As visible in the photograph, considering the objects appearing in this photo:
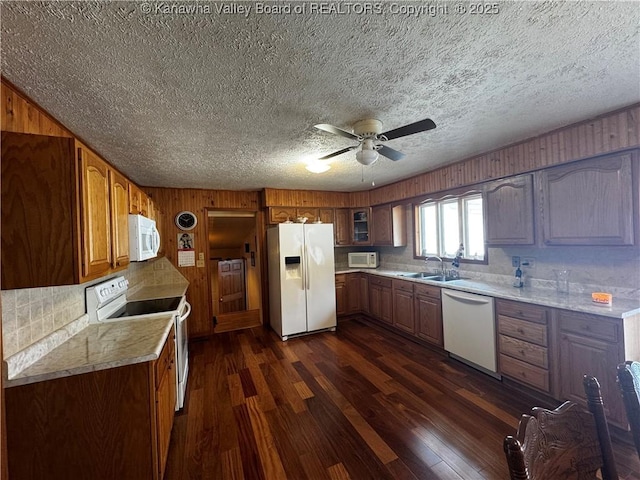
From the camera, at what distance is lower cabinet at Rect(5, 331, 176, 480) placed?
49.3 inches

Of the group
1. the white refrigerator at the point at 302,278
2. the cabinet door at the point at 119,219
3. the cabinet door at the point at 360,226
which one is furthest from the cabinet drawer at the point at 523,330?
the cabinet door at the point at 119,219

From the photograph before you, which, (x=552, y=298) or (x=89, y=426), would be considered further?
(x=552, y=298)

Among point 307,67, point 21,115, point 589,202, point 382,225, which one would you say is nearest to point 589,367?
point 589,202

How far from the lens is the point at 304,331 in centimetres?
395

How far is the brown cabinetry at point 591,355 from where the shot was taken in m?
1.79

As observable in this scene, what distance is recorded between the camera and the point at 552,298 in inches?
88.0

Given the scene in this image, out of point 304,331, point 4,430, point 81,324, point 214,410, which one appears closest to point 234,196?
point 304,331

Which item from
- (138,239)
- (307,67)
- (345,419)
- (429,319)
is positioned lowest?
(345,419)

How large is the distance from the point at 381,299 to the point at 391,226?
1.23 meters

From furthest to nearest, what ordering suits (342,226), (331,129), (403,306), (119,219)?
(342,226) → (403,306) → (119,219) → (331,129)

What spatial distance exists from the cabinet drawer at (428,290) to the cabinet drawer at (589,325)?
4.03 ft

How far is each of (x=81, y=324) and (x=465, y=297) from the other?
135 inches

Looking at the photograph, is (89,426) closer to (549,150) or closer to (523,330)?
(523,330)

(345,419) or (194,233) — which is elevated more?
(194,233)
